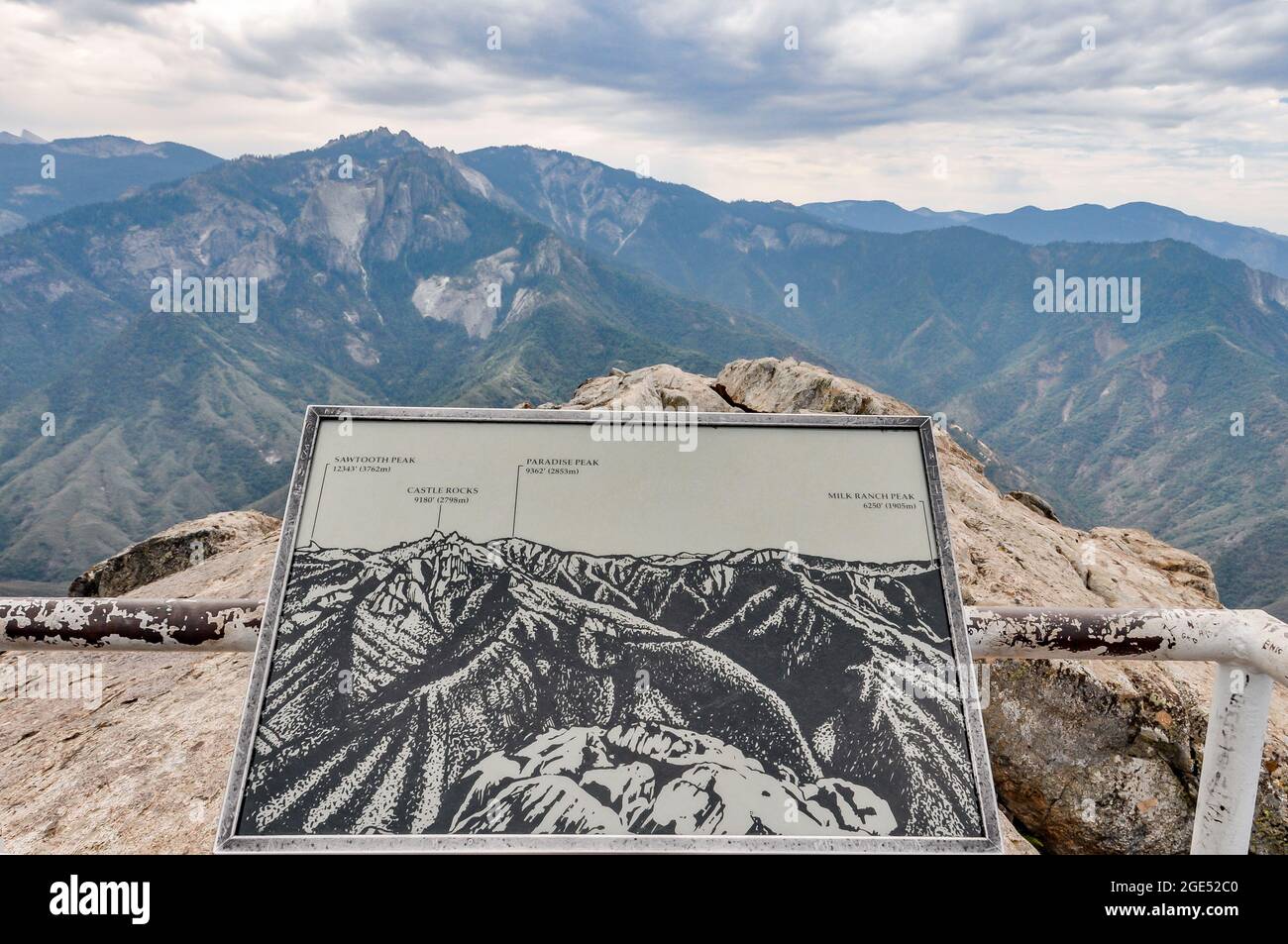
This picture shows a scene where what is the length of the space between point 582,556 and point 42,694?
13.8 feet

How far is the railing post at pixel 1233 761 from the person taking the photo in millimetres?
2617

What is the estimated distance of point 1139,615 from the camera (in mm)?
2828

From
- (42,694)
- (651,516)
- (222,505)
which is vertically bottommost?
(222,505)

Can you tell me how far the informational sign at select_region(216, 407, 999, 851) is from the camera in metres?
2.50

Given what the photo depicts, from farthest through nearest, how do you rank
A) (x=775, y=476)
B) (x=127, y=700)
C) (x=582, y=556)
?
(x=127, y=700) < (x=775, y=476) < (x=582, y=556)

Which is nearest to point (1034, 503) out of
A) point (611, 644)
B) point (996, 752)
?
point (996, 752)

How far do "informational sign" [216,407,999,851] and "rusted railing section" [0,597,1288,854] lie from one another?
0.86 ft

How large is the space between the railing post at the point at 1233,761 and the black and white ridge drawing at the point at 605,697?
96 centimetres

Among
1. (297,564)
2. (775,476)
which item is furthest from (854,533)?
(297,564)

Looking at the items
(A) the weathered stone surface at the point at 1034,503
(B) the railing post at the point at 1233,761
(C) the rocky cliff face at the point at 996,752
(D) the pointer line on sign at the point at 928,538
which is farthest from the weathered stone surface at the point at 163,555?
(A) the weathered stone surface at the point at 1034,503

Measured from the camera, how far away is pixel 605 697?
272cm

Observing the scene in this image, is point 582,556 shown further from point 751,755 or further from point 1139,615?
point 1139,615

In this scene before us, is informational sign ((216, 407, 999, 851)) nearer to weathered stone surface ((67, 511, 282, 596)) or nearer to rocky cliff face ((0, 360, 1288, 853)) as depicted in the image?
rocky cliff face ((0, 360, 1288, 853))

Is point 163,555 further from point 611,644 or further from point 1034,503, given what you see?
point 1034,503
